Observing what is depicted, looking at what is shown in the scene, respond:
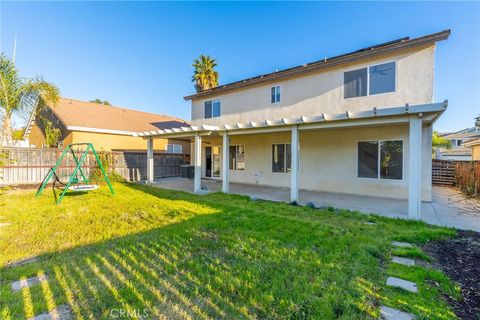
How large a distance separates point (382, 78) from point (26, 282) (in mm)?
11039

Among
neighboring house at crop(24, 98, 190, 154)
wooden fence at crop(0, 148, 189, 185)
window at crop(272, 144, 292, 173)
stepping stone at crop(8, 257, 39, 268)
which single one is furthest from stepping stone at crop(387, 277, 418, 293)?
neighboring house at crop(24, 98, 190, 154)

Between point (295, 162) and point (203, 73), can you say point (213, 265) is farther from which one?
point (203, 73)

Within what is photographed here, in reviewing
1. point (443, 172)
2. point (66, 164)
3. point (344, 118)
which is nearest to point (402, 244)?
point (344, 118)

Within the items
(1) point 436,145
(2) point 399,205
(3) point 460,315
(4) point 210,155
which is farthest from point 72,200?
(1) point 436,145

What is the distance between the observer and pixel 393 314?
99.3 inches

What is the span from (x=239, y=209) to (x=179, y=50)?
14196mm

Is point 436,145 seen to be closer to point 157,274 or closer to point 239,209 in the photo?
point 239,209

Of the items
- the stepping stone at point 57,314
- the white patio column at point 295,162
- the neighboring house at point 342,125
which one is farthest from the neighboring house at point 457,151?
the stepping stone at point 57,314

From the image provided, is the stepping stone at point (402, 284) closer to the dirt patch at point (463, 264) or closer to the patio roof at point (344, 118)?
the dirt patch at point (463, 264)

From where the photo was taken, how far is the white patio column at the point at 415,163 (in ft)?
19.9

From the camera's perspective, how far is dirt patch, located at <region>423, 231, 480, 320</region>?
8.85 feet

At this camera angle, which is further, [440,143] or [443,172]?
[440,143]

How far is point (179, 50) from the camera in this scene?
16.6m

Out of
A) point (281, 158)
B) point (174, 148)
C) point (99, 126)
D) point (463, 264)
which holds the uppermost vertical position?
point (99, 126)
